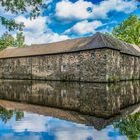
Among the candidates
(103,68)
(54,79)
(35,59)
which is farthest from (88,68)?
(35,59)

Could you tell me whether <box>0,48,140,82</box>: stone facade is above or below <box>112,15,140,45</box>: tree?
below

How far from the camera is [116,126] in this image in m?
7.23

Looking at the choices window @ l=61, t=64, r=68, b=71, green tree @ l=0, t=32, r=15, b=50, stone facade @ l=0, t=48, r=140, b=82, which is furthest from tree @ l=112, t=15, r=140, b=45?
green tree @ l=0, t=32, r=15, b=50

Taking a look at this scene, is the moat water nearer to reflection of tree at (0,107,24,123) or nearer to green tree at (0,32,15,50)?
reflection of tree at (0,107,24,123)

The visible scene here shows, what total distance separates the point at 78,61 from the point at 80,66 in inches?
27.3

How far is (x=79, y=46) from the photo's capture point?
33.9 meters

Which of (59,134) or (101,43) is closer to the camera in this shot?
(59,134)

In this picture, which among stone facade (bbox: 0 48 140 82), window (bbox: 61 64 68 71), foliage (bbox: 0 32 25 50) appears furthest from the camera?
foliage (bbox: 0 32 25 50)

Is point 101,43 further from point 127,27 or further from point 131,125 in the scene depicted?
point 127,27

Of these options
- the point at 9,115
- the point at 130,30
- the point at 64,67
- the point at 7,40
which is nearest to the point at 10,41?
the point at 7,40

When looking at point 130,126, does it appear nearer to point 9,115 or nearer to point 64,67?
point 9,115

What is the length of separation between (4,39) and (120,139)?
73333 millimetres

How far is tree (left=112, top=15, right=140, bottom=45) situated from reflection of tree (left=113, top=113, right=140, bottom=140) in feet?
177

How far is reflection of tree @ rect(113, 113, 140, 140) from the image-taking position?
6104 millimetres
